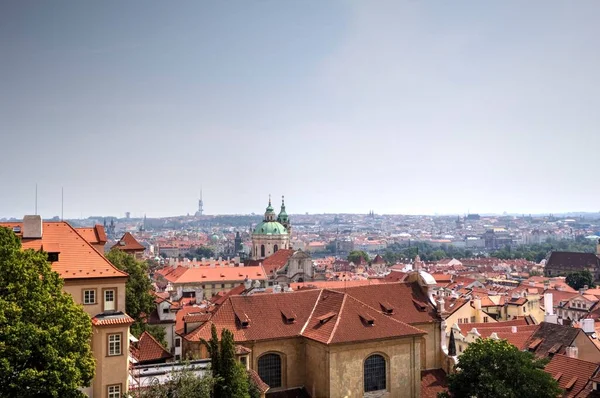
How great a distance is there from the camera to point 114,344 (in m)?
34.2

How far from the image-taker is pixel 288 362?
4488cm

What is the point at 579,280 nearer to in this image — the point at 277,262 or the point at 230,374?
the point at 277,262

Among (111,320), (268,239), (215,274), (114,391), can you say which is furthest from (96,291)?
(268,239)

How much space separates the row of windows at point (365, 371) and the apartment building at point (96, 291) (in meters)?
12.4

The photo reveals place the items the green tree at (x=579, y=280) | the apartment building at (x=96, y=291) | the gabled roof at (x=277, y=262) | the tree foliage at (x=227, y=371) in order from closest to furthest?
the apartment building at (x=96, y=291), the tree foliage at (x=227, y=371), the gabled roof at (x=277, y=262), the green tree at (x=579, y=280)

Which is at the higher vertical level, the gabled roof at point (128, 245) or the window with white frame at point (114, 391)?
the gabled roof at point (128, 245)

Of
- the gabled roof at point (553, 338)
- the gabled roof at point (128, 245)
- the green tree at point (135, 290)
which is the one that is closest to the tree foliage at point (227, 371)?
the green tree at point (135, 290)

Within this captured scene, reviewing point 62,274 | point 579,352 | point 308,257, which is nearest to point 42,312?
point 62,274

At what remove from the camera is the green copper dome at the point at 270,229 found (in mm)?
189000

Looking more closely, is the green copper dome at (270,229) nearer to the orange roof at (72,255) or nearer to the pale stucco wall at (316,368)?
the pale stucco wall at (316,368)

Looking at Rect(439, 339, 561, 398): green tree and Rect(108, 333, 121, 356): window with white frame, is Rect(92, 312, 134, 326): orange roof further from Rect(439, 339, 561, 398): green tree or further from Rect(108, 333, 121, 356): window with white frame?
Rect(439, 339, 561, 398): green tree

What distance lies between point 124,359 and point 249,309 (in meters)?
13.1

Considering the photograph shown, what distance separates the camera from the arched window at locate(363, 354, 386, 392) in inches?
1742

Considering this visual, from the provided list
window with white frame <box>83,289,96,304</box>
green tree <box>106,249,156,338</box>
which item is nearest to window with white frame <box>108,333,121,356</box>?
window with white frame <box>83,289,96,304</box>
